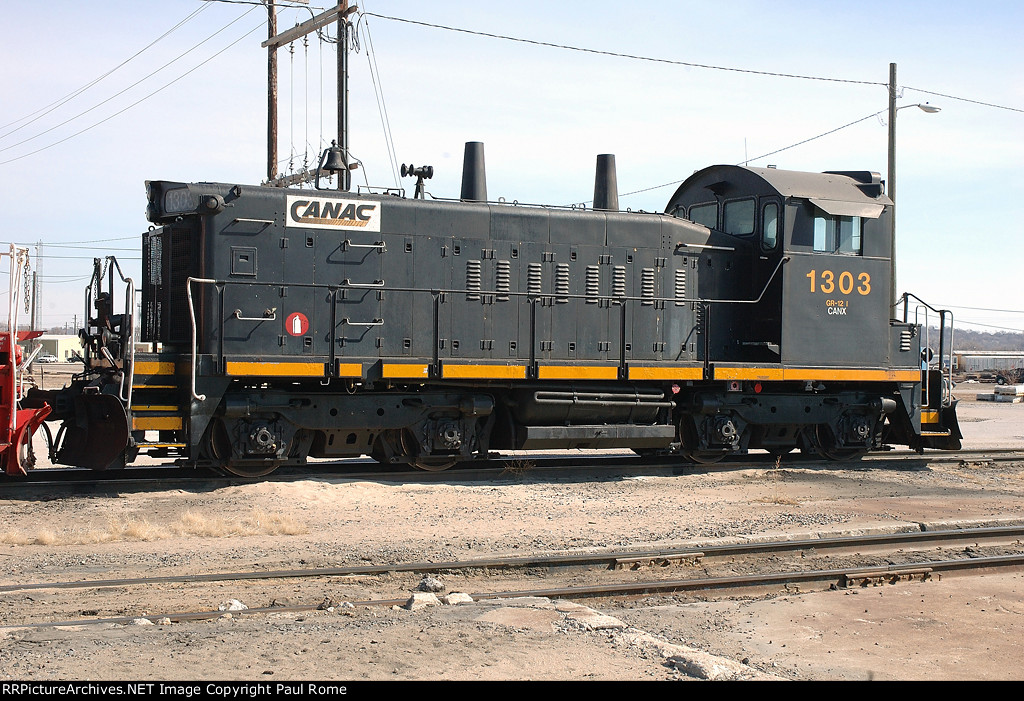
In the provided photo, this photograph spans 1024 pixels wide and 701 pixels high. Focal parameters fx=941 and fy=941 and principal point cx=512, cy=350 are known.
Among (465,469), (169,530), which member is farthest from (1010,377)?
(169,530)

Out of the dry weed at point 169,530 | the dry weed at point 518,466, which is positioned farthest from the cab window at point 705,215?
the dry weed at point 169,530

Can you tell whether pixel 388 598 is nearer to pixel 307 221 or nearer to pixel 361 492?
pixel 361 492

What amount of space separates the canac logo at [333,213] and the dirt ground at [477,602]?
10.8ft

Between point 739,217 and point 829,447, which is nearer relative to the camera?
point 739,217

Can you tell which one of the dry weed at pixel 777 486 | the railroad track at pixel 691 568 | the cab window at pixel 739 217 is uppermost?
the cab window at pixel 739 217

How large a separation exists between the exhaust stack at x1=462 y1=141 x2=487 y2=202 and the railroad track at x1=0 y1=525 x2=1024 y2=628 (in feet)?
20.8

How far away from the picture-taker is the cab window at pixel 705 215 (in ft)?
48.3

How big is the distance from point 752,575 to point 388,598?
310cm

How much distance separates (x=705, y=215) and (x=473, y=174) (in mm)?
3971

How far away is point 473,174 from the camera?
43.4ft

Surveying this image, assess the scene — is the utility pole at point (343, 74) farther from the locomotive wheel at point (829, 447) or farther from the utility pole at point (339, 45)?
the locomotive wheel at point (829, 447)

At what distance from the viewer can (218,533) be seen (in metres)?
9.16

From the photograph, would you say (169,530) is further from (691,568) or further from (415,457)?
(691,568)
